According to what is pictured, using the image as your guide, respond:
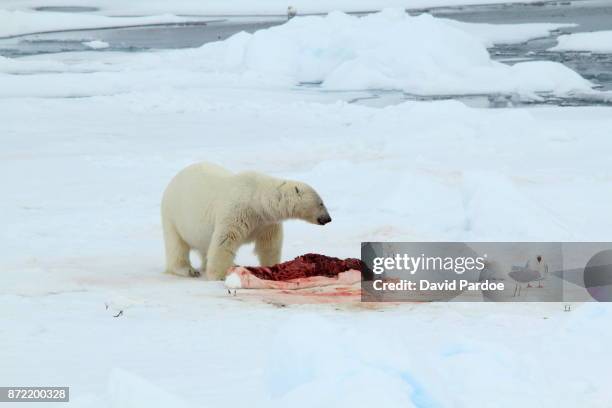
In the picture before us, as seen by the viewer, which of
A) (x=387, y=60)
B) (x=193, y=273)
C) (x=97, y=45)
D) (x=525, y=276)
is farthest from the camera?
(x=97, y=45)

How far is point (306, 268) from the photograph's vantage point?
5641 mm

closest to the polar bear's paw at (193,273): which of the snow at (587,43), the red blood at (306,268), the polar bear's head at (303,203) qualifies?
the red blood at (306,268)

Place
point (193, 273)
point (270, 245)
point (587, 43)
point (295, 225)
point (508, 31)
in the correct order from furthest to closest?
point (508, 31) → point (587, 43) → point (295, 225) → point (193, 273) → point (270, 245)

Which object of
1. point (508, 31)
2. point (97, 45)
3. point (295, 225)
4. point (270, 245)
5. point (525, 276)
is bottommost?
point (295, 225)

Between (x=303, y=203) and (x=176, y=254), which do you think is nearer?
(x=303, y=203)

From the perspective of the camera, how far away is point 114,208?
28.0ft

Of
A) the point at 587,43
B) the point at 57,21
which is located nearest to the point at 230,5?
the point at 57,21

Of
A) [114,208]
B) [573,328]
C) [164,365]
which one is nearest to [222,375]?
[164,365]

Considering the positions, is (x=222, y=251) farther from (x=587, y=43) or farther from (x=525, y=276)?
(x=587, y=43)

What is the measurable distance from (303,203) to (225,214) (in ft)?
1.47

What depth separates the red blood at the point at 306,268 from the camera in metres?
5.55

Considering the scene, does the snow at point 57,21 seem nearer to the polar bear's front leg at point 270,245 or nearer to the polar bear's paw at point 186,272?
the polar bear's paw at point 186,272

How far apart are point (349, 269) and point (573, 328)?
1765 millimetres

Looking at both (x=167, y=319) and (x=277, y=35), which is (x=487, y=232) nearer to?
(x=167, y=319)
